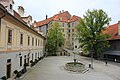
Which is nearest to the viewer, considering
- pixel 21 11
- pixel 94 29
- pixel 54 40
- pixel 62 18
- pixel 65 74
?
pixel 65 74

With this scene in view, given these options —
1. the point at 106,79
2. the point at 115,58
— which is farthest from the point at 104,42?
the point at 106,79

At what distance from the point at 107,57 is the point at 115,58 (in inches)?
183

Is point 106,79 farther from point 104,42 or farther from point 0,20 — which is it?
point 104,42

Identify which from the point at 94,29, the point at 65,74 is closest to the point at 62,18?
the point at 94,29

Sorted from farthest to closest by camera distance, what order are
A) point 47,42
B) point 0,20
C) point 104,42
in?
point 47,42
point 104,42
point 0,20

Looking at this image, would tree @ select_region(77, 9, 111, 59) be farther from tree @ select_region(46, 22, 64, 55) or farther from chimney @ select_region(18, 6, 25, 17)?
chimney @ select_region(18, 6, 25, 17)

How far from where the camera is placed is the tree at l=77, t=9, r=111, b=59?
46.8 meters

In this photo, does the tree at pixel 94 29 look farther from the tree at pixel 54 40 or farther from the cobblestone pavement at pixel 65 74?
the cobblestone pavement at pixel 65 74

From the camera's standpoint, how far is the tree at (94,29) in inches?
1842

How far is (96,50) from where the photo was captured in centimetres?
4803

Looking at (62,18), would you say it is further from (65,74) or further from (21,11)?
(65,74)

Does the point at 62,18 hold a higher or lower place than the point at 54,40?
higher

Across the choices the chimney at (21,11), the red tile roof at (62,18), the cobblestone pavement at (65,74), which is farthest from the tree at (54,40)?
the chimney at (21,11)

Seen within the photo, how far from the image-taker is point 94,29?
1873 inches
